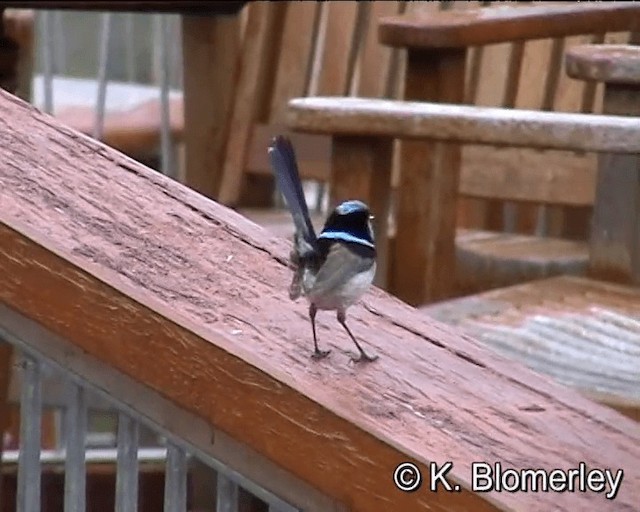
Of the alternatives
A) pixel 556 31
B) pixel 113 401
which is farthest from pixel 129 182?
pixel 556 31

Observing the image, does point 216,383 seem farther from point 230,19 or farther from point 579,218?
point 579,218

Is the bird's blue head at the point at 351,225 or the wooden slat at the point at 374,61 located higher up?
the bird's blue head at the point at 351,225

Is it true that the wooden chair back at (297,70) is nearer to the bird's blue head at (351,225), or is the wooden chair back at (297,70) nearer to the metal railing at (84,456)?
the bird's blue head at (351,225)

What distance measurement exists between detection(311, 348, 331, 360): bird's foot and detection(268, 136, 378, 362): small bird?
37mm

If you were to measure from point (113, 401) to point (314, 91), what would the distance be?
7.47 ft

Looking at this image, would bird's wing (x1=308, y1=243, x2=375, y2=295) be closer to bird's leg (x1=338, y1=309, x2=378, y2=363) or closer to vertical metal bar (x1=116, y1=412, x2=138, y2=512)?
bird's leg (x1=338, y1=309, x2=378, y2=363)

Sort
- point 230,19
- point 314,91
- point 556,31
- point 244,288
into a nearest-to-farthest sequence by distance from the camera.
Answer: point 244,288 < point 556,31 < point 230,19 < point 314,91

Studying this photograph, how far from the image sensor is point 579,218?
11.0ft

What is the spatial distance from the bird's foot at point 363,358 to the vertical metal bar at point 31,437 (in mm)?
205

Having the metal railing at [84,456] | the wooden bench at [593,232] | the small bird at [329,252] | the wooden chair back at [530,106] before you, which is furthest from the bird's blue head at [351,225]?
the wooden chair back at [530,106]

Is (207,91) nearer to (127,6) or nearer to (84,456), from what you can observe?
(127,6)

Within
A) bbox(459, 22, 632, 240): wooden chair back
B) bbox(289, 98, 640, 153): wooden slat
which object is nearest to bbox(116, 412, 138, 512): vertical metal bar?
bbox(289, 98, 640, 153): wooden slat

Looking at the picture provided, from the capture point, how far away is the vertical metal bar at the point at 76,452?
3.01ft

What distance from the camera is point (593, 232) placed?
2068mm
